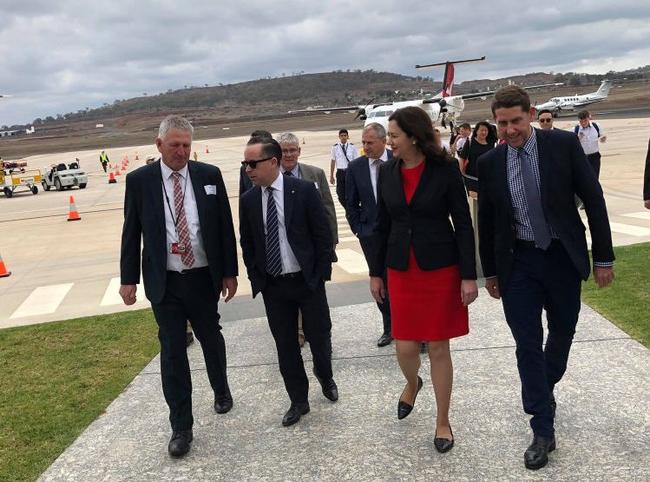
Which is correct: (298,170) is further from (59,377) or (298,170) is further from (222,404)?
(59,377)

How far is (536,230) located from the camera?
337 centimetres

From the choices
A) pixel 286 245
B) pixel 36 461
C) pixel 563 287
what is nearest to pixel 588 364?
pixel 563 287

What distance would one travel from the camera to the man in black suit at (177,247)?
3.95 meters

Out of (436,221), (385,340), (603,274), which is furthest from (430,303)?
(385,340)

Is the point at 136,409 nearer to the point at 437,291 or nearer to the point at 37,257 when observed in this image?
the point at 437,291

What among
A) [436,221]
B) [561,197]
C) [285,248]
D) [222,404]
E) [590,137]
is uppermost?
[561,197]

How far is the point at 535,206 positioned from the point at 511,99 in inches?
23.4

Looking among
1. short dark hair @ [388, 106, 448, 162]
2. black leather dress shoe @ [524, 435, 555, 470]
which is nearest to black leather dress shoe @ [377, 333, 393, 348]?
black leather dress shoe @ [524, 435, 555, 470]

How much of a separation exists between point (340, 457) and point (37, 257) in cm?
1017

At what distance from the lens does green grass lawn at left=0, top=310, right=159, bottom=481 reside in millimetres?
4234

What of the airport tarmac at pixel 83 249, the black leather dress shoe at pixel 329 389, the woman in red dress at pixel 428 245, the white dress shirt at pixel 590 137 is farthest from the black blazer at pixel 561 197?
the white dress shirt at pixel 590 137

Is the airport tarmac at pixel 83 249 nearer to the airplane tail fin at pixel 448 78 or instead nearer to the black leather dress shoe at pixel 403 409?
the black leather dress shoe at pixel 403 409

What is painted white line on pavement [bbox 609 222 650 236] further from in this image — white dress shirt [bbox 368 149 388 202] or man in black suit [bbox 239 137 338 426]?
man in black suit [bbox 239 137 338 426]

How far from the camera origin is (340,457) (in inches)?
145
